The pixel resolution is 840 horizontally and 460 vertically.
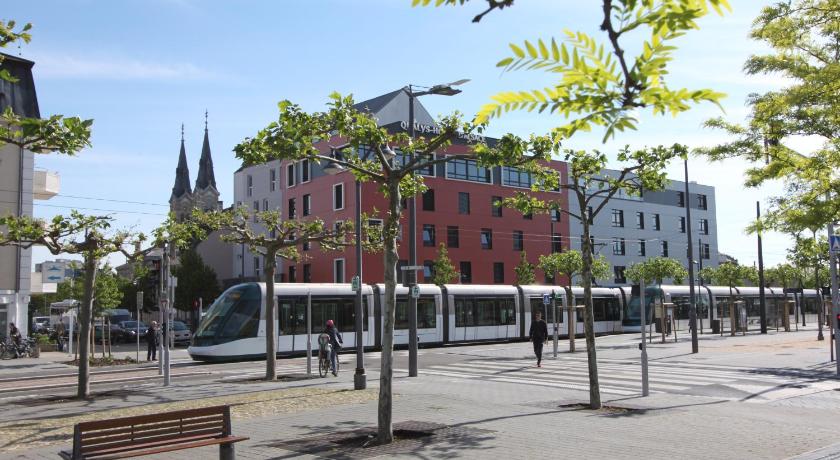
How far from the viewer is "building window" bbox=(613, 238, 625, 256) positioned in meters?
67.3

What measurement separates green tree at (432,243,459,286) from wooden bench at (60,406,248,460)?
4192 centimetres

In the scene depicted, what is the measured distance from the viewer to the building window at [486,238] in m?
58.1

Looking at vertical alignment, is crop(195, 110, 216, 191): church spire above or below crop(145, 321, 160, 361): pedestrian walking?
above

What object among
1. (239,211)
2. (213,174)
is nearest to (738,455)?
(239,211)

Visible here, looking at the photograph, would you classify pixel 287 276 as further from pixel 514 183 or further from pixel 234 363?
pixel 234 363

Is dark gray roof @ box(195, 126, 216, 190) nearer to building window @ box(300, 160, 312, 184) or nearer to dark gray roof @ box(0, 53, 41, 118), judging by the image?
building window @ box(300, 160, 312, 184)

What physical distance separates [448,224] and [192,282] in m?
24.9

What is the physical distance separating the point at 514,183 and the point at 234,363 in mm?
38695

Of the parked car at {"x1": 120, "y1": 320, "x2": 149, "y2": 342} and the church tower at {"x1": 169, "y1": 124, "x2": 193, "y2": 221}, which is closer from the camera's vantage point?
the parked car at {"x1": 120, "y1": 320, "x2": 149, "y2": 342}

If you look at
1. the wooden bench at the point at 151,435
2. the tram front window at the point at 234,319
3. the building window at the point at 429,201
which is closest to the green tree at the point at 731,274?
the building window at the point at 429,201

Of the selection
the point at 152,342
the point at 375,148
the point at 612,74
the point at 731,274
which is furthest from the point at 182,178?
the point at 612,74

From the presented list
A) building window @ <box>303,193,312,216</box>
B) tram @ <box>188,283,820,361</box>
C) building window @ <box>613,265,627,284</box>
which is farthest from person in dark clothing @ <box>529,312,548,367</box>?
building window @ <box>613,265,627,284</box>

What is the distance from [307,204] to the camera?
56.8 m

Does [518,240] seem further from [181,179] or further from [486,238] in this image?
[181,179]
